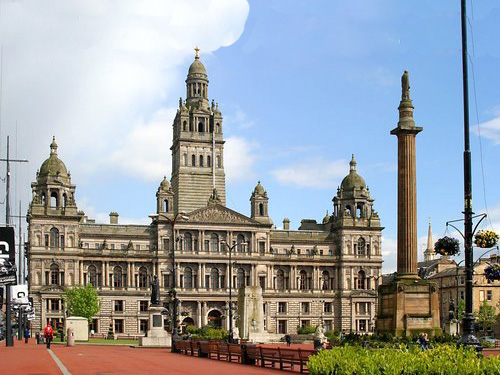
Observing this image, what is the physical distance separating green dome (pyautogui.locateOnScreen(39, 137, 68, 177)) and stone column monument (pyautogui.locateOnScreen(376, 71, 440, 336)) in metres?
87.8

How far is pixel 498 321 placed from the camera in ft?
422

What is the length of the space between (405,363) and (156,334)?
5052 centimetres

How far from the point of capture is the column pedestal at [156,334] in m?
68.4

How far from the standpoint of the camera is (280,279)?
451 ft

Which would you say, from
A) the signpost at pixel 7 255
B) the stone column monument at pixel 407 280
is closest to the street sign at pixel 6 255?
the signpost at pixel 7 255

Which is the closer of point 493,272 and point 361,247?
point 493,272

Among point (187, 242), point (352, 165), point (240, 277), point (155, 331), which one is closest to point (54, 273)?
point (187, 242)

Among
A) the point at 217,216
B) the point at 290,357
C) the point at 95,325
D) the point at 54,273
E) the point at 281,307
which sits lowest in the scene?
the point at 95,325

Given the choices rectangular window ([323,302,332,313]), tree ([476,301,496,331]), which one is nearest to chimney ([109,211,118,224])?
rectangular window ([323,302,332,313])

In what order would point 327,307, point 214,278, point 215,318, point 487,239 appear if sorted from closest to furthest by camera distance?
point 487,239, point 215,318, point 214,278, point 327,307

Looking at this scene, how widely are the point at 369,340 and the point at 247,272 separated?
89570 millimetres

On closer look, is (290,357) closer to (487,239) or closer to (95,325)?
(487,239)

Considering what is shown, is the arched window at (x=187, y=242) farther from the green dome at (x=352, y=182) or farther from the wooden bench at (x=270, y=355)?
the wooden bench at (x=270, y=355)

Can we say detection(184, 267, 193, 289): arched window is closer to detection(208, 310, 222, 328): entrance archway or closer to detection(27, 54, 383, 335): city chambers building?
detection(27, 54, 383, 335): city chambers building
